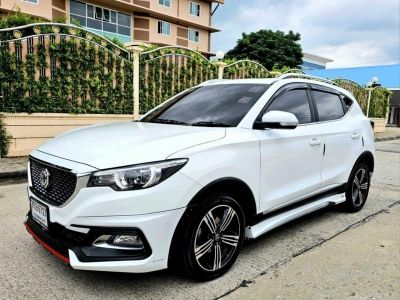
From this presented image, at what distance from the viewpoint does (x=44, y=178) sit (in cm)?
282

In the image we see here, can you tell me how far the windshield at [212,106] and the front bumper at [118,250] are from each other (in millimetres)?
1187

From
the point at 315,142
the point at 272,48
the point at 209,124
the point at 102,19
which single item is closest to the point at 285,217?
the point at 315,142

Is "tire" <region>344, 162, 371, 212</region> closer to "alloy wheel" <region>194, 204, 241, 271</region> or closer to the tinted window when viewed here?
the tinted window

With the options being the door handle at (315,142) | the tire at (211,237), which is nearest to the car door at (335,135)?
the door handle at (315,142)

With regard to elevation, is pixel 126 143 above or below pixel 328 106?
below

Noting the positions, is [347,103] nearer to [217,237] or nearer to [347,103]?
[347,103]

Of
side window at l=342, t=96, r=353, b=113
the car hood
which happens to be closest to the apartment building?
side window at l=342, t=96, r=353, b=113

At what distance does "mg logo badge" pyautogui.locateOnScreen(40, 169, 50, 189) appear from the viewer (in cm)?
278

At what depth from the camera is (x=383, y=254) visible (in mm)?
3668

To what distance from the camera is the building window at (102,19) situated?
2784 cm

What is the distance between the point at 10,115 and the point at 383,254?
6985mm

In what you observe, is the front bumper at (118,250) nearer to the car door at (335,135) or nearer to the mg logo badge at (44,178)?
the mg logo badge at (44,178)

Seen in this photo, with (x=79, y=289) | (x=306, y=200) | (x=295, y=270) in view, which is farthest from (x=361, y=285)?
(x=79, y=289)

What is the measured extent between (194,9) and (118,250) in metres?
36.5
